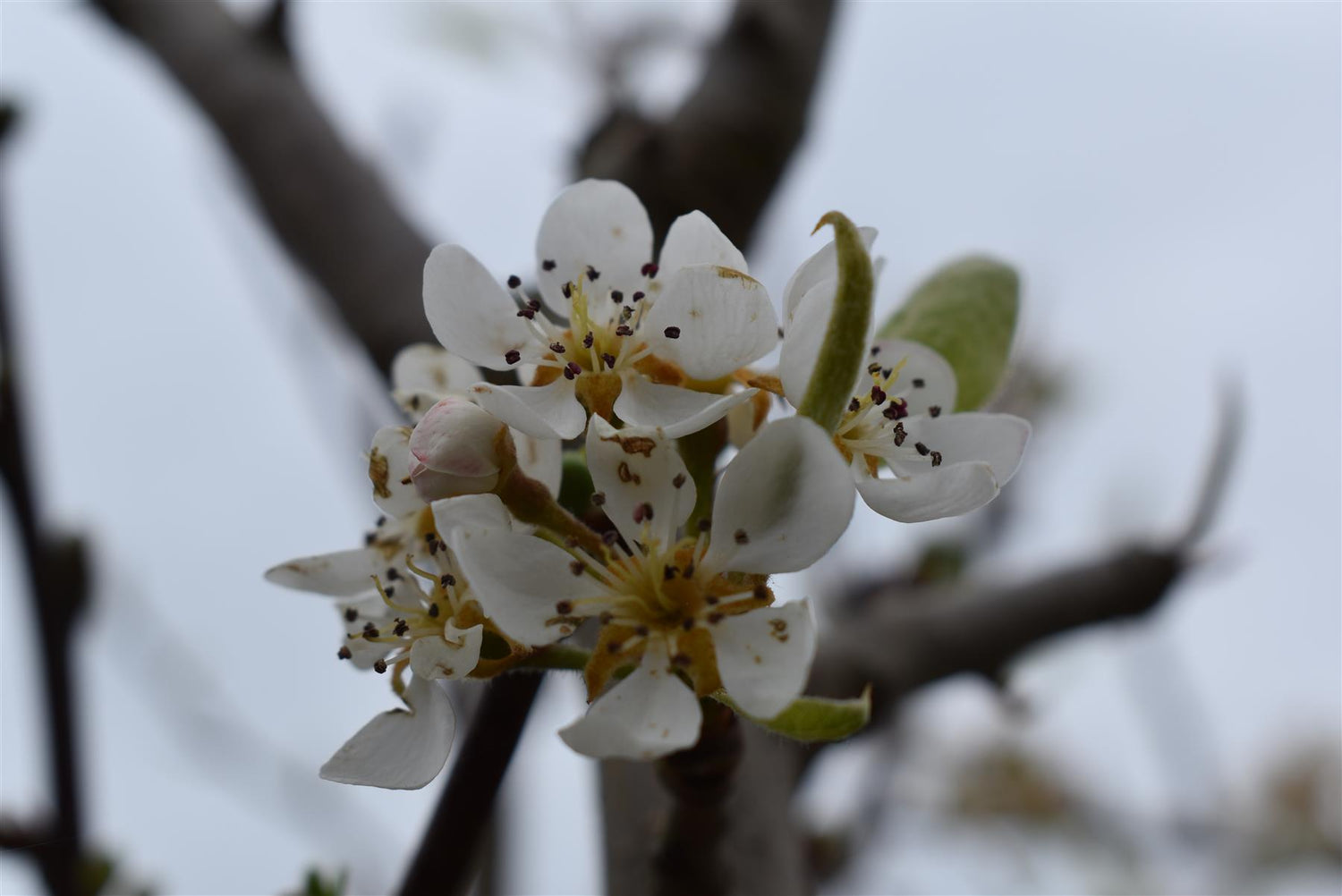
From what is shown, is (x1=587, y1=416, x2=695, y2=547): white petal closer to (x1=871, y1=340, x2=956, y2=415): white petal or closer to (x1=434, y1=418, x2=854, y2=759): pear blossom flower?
(x1=434, y1=418, x2=854, y2=759): pear blossom flower

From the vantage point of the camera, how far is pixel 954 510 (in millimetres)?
655

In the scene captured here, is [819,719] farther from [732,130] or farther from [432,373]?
[732,130]

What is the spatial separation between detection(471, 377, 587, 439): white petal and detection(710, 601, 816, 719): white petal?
16cm

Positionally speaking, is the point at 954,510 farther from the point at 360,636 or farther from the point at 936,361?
the point at 360,636

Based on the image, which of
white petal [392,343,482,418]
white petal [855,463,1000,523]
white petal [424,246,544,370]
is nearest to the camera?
white petal [855,463,1000,523]

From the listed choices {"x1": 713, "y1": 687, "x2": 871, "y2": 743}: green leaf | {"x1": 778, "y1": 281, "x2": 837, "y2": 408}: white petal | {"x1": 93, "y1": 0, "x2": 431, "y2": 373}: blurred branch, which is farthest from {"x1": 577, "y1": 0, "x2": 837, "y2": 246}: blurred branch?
{"x1": 713, "y1": 687, "x2": 871, "y2": 743}: green leaf

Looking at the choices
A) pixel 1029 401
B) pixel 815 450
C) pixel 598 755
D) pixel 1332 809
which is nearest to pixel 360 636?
pixel 598 755

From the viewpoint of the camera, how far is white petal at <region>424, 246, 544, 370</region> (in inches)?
29.8

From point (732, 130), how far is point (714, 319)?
928 mm

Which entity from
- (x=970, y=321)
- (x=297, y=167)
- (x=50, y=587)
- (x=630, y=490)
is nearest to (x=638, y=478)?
(x=630, y=490)

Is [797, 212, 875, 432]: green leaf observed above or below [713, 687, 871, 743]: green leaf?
above

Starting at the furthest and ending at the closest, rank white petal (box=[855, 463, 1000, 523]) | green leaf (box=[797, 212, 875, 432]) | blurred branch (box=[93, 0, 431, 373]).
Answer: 1. blurred branch (box=[93, 0, 431, 373])
2. white petal (box=[855, 463, 1000, 523])
3. green leaf (box=[797, 212, 875, 432])

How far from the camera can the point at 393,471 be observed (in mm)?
741

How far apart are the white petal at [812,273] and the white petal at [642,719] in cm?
25
